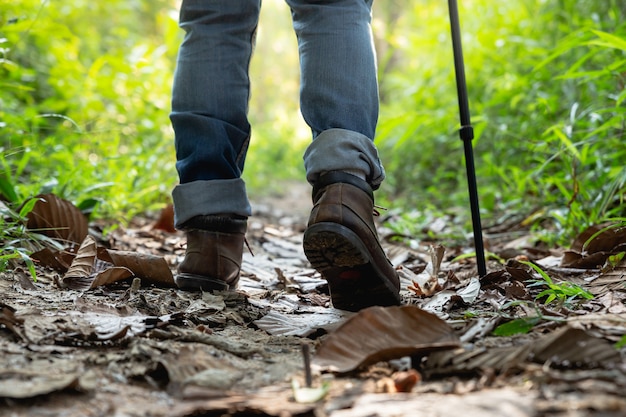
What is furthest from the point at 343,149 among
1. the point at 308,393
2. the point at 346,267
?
the point at 308,393

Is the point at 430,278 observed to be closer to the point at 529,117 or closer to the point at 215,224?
the point at 215,224

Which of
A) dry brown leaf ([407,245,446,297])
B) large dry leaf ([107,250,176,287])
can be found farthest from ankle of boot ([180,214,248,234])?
dry brown leaf ([407,245,446,297])

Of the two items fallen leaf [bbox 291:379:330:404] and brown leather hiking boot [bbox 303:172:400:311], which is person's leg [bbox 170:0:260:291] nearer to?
brown leather hiking boot [bbox 303:172:400:311]

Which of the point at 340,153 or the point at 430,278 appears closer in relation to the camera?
the point at 340,153

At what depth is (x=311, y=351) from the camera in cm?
111

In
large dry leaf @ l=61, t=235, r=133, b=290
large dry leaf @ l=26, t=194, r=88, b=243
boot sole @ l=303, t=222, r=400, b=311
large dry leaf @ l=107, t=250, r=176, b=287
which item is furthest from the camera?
large dry leaf @ l=26, t=194, r=88, b=243

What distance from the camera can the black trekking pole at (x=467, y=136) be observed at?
1.62 m

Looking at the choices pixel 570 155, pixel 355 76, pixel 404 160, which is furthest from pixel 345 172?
pixel 404 160

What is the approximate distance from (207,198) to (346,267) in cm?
45

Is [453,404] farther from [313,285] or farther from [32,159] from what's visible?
[32,159]

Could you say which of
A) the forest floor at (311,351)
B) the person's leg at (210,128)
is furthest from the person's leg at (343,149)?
the person's leg at (210,128)

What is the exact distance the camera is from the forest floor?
2.64 feet

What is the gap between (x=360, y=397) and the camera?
85 centimetres

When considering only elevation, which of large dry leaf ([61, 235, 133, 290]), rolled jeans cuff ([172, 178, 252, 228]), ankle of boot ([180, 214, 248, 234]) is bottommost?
large dry leaf ([61, 235, 133, 290])
